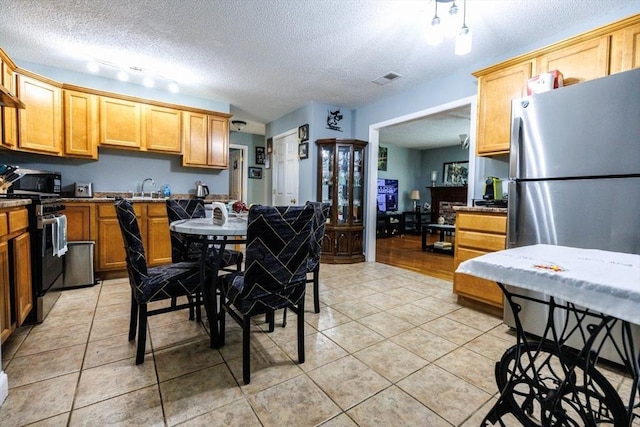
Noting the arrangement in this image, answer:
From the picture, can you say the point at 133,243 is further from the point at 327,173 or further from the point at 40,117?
the point at 327,173

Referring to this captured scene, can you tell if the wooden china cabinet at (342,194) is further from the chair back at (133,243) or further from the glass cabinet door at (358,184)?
the chair back at (133,243)

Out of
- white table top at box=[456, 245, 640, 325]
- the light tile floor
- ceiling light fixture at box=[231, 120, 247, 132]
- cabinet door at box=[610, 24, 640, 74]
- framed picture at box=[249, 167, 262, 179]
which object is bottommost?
the light tile floor

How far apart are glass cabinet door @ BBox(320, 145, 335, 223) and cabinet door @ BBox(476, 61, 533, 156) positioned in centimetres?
217

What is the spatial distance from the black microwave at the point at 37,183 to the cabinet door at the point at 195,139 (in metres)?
1.42

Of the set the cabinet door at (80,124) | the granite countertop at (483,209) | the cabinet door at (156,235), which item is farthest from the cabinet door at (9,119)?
the granite countertop at (483,209)

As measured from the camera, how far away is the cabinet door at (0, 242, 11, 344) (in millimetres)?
1632

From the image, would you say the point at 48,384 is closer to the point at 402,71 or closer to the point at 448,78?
the point at 402,71

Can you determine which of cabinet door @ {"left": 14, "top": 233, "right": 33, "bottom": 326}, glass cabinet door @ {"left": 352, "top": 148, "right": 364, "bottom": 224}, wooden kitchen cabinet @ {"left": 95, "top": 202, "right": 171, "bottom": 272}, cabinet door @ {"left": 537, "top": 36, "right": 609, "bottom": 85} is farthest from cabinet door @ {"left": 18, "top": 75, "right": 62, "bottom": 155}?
cabinet door @ {"left": 537, "top": 36, "right": 609, "bottom": 85}

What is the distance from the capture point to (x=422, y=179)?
9.01 metres

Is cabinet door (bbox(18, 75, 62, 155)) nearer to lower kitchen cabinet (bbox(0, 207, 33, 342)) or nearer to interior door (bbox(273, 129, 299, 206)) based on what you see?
lower kitchen cabinet (bbox(0, 207, 33, 342))

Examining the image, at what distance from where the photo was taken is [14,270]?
181cm

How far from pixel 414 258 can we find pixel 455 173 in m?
4.29

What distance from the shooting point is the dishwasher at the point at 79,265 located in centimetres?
295

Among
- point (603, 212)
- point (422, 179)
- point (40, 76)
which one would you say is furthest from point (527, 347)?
point (422, 179)
